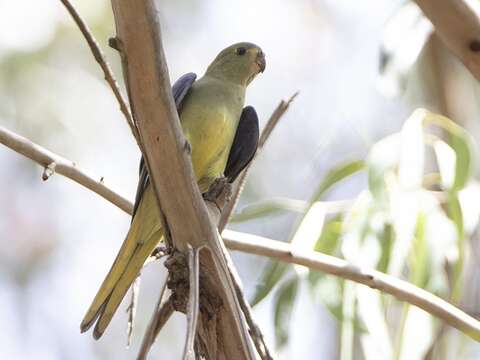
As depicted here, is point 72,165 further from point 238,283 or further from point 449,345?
point 449,345

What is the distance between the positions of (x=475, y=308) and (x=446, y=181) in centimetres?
83

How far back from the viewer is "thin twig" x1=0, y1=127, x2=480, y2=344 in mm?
1824

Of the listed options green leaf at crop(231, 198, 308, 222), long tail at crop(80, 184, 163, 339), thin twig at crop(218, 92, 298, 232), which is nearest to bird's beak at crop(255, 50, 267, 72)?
green leaf at crop(231, 198, 308, 222)

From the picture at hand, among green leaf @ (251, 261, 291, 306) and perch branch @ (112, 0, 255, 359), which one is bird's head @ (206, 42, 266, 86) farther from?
perch branch @ (112, 0, 255, 359)

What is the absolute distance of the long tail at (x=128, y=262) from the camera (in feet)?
6.73

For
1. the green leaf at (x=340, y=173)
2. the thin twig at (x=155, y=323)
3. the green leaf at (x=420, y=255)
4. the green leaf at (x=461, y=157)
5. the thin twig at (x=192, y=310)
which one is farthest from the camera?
the green leaf at (x=340, y=173)

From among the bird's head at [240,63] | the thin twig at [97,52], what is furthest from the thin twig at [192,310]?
the bird's head at [240,63]

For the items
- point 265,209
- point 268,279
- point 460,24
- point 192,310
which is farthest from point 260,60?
point 192,310

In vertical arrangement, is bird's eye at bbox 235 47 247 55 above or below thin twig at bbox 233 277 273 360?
above

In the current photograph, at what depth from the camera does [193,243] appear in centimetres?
152

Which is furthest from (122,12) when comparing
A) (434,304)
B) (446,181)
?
(446,181)

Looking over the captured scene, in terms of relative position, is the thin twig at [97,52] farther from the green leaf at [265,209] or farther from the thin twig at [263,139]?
the green leaf at [265,209]

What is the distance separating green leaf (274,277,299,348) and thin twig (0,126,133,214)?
1.73 ft

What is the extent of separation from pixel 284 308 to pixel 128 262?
20.4 inches
